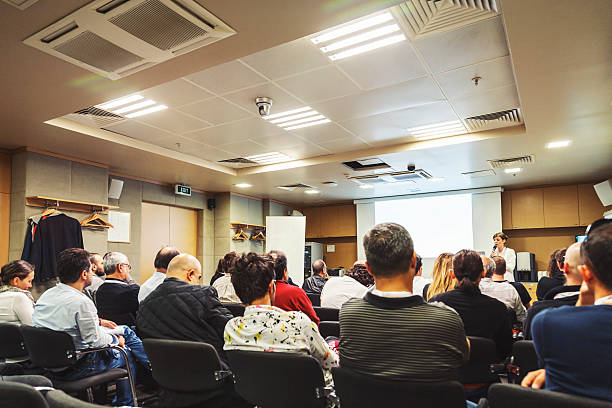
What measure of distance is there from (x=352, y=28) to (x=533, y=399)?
278cm

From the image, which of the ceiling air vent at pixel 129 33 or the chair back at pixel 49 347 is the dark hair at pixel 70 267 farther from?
the ceiling air vent at pixel 129 33

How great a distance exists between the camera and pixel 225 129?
5430 millimetres

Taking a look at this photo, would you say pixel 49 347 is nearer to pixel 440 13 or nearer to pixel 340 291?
pixel 340 291

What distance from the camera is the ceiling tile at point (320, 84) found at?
3.93 meters

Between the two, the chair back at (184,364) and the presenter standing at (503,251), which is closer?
the chair back at (184,364)

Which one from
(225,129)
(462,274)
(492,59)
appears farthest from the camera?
(225,129)

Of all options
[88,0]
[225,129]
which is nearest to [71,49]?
[88,0]

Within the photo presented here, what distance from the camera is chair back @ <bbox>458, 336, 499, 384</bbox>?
2.29 m

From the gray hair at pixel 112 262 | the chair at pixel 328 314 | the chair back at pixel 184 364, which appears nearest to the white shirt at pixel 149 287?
the gray hair at pixel 112 262

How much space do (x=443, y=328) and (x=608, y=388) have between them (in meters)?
0.47

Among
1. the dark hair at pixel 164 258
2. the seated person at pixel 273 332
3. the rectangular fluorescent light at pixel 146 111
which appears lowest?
the seated person at pixel 273 332

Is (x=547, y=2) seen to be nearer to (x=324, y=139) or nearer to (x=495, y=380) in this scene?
(x=495, y=380)

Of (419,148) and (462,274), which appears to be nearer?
(462,274)

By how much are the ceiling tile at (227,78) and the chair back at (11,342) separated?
2.41 m
